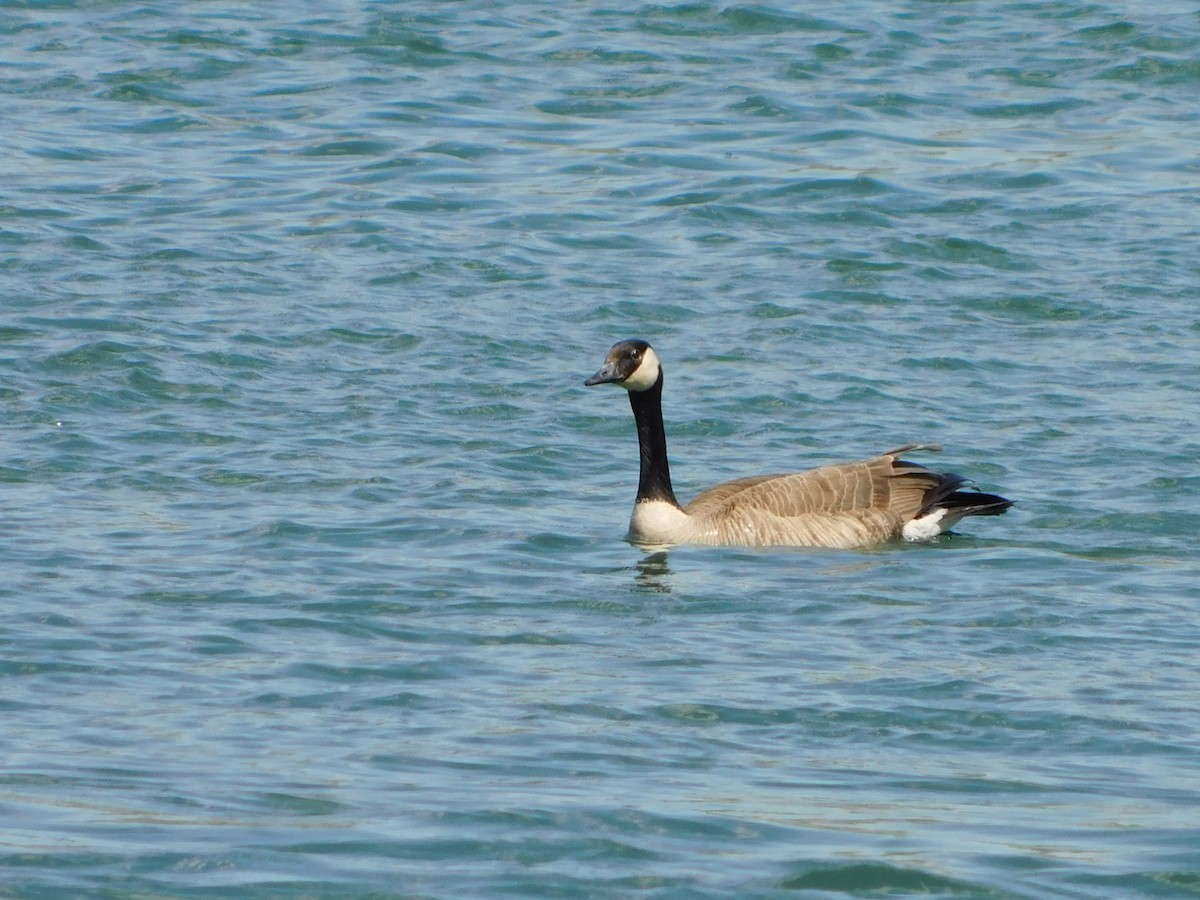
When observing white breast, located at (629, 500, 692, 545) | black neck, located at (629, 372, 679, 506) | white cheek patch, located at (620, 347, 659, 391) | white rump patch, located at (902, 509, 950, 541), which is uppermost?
white cheek patch, located at (620, 347, 659, 391)

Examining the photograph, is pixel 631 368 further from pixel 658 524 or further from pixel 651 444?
pixel 658 524

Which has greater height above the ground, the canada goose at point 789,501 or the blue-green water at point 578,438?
the blue-green water at point 578,438

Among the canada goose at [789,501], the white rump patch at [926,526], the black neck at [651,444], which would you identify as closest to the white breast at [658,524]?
the canada goose at [789,501]

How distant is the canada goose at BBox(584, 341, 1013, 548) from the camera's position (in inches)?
492

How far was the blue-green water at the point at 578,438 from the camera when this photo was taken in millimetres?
7211

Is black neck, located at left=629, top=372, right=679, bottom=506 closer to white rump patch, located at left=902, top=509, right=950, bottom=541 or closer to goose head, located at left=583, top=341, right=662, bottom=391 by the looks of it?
goose head, located at left=583, top=341, right=662, bottom=391

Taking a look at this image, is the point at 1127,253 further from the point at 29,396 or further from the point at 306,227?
the point at 29,396

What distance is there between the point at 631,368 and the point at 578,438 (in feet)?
5.63

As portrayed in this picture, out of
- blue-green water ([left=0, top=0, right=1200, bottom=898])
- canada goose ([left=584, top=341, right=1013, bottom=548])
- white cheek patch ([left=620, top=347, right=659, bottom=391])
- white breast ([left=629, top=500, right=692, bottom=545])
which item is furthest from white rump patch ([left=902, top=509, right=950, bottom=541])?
white cheek patch ([left=620, top=347, right=659, bottom=391])

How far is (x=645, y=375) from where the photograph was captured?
13039 mm

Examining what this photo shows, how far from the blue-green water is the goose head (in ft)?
2.62

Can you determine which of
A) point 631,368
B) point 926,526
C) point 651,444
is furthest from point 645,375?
point 926,526

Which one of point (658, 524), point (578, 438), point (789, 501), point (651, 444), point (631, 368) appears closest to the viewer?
point (658, 524)

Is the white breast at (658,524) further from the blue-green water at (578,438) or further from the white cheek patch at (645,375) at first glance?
the white cheek patch at (645,375)
